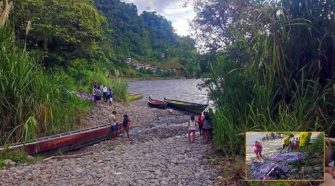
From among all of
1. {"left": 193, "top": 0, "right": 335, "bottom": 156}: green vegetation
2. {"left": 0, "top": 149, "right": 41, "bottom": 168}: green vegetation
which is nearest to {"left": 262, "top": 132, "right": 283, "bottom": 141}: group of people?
{"left": 193, "top": 0, "right": 335, "bottom": 156}: green vegetation

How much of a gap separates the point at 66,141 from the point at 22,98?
7.17 feet

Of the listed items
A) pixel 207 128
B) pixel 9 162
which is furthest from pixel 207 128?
pixel 9 162

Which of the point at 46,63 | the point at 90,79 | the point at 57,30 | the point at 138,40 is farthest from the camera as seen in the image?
the point at 138,40

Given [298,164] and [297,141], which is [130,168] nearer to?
[298,164]

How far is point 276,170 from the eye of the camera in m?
4.91

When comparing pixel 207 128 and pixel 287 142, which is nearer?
pixel 287 142

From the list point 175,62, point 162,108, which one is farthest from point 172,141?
point 175,62

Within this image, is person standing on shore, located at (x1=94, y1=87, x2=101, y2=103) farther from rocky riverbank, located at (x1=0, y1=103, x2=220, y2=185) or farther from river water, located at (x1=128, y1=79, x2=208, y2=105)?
river water, located at (x1=128, y1=79, x2=208, y2=105)

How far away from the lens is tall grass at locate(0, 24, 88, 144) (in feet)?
35.4

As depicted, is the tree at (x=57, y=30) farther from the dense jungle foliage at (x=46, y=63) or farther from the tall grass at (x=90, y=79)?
the tall grass at (x=90, y=79)

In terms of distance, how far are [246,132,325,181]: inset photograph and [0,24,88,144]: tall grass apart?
752cm

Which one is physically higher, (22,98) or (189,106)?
(22,98)

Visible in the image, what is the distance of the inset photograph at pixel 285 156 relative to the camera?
15.8ft

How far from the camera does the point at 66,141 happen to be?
12484 mm
